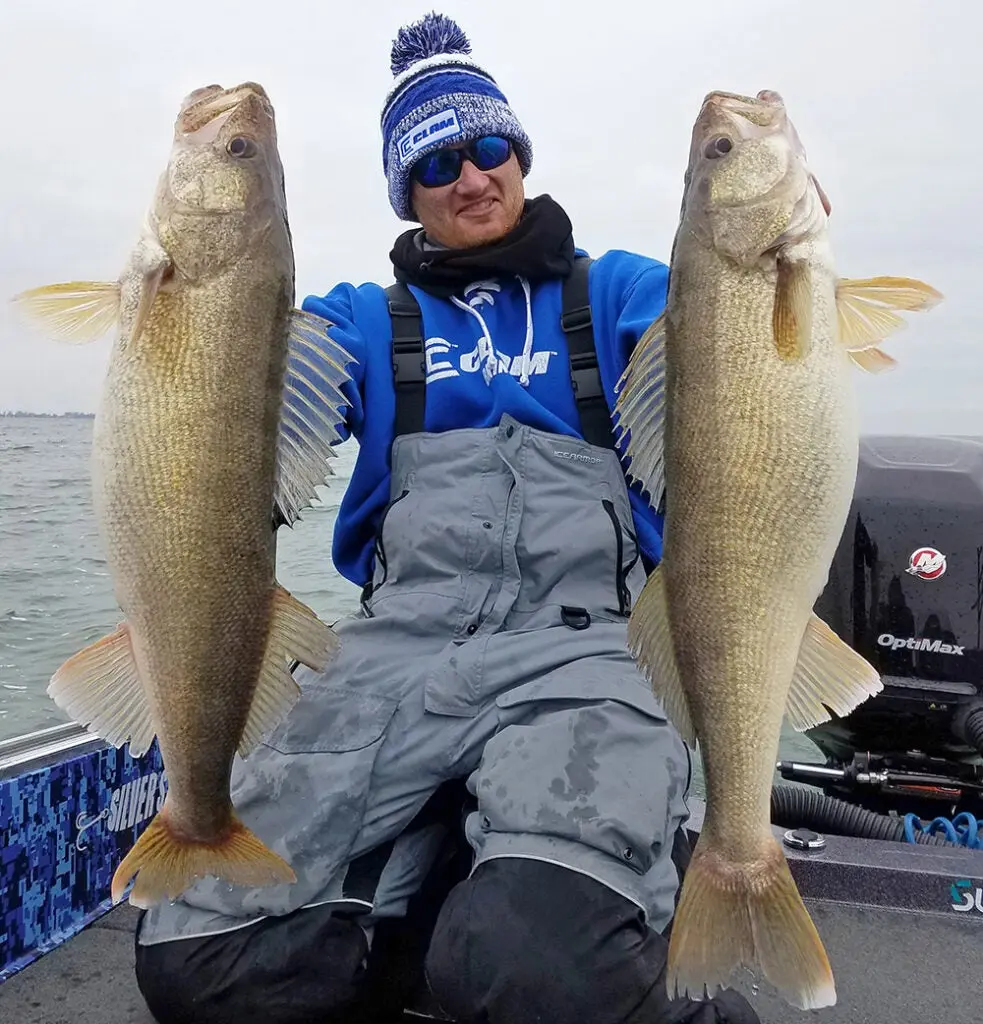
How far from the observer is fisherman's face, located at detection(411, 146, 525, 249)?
3170 millimetres

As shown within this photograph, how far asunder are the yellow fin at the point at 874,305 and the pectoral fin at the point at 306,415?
3.69 ft

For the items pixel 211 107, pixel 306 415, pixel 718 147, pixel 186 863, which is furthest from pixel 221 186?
pixel 186 863

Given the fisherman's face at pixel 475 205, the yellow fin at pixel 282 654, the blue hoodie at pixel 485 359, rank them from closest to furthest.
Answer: the yellow fin at pixel 282 654, the blue hoodie at pixel 485 359, the fisherman's face at pixel 475 205

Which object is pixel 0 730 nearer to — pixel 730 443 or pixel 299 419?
pixel 299 419

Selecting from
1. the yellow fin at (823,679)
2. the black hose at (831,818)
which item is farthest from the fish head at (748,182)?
the black hose at (831,818)

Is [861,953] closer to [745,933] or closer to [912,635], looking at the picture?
[745,933]

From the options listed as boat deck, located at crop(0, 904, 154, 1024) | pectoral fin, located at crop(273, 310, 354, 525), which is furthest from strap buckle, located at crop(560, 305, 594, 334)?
boat deck, located at crop(0, 904, 154, 1024)

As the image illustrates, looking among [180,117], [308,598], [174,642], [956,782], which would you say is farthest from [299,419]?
[308,598]

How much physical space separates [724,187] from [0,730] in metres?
7.10

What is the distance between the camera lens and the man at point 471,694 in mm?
2070

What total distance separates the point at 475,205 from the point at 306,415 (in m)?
1.37

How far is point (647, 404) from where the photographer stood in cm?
210

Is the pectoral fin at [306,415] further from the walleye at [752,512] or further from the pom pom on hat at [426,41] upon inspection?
the pom pom on hat at [426,41]

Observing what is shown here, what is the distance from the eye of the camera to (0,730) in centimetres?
716
